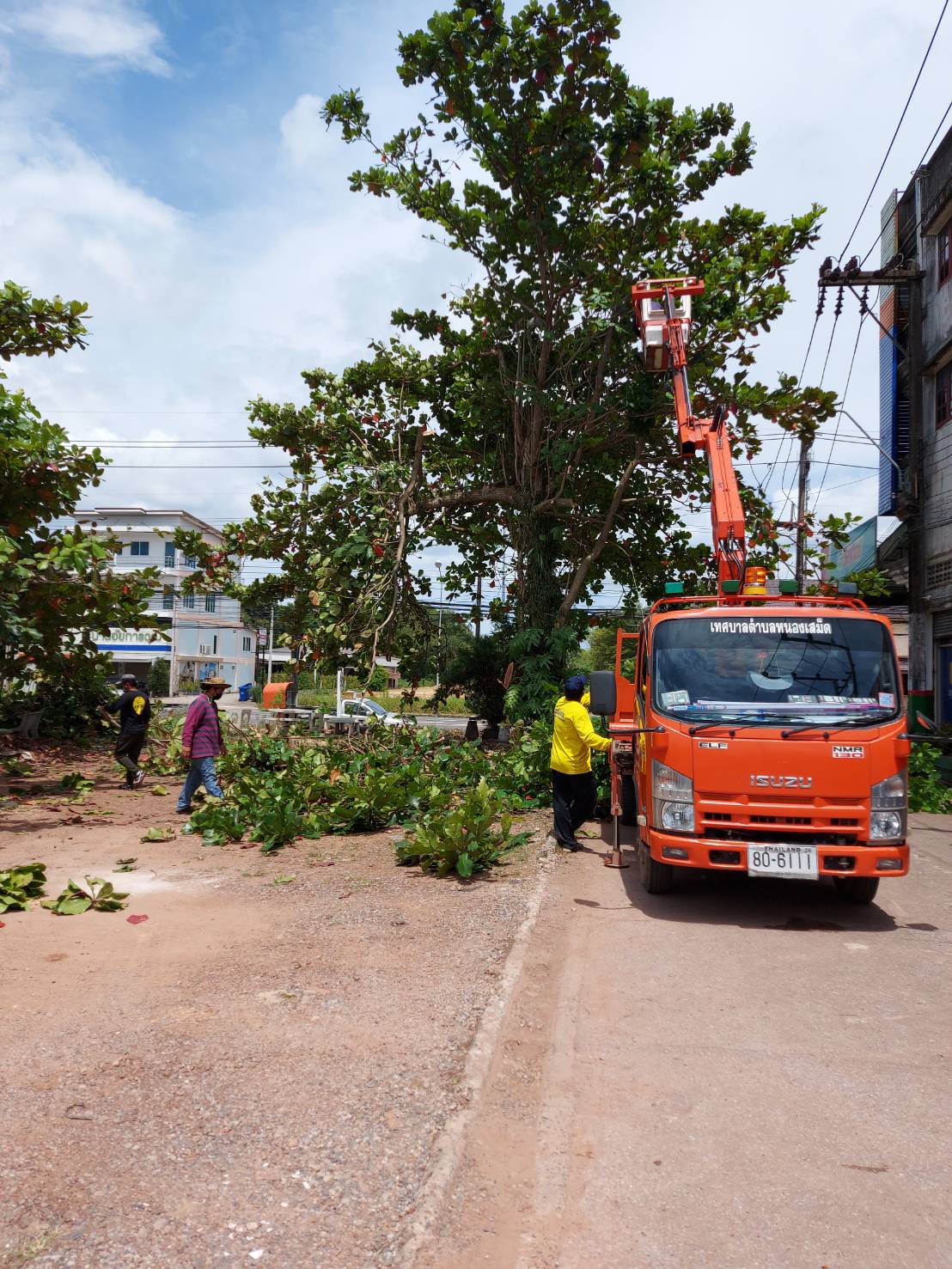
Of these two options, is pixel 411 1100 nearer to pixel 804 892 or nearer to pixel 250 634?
pixel 804 892

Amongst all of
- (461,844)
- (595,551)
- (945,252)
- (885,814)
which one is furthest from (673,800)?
(945,252)

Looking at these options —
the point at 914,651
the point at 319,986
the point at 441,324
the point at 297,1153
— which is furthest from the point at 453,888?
the point at 914,651

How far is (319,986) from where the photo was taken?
198 inches

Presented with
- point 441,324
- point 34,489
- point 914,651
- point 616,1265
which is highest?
point 441,324

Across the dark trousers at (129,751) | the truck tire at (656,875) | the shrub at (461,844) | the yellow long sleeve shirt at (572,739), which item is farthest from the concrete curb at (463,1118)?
the dark trousers at (129,751)

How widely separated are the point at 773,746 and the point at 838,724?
54 centimetres

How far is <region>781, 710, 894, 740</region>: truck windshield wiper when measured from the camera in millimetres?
6449

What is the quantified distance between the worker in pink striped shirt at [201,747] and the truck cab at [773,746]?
17.9 ft

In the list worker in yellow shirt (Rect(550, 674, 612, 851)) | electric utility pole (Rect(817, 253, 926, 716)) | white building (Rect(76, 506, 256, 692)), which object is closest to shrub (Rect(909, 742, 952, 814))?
electric utility pole (Rect(817, 253, 926, 716))

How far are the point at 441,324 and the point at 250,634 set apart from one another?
55.3 metres

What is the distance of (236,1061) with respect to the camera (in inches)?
159

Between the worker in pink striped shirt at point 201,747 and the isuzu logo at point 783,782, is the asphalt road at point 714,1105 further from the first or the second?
the worker in pink striped shirt at point 201,747

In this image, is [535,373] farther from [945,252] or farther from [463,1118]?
[463,1118]

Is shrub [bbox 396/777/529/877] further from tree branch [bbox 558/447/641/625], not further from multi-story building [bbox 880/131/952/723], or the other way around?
multi-story building [bbox 880/131/952/723]
